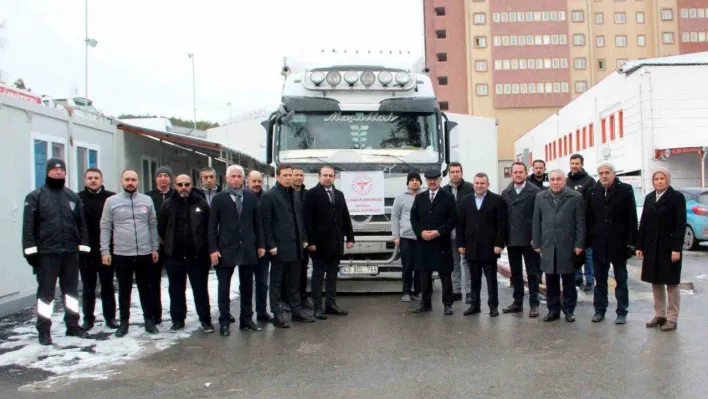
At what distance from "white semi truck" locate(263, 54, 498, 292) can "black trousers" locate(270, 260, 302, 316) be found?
4.38ft

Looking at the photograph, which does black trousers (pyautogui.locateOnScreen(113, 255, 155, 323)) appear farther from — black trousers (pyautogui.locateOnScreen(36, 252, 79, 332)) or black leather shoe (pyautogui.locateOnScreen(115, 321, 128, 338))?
black trousers (pyautogui.locateOnScreen(36, 252, 79, 332))

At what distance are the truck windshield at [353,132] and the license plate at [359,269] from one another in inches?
69.1

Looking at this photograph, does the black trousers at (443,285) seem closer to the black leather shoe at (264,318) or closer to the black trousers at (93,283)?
the black leather shoe at (264,318)

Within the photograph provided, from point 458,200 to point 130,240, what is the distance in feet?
15.2

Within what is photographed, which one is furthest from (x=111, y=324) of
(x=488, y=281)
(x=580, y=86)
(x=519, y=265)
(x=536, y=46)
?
(x=580, y=86)

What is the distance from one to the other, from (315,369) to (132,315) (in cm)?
405

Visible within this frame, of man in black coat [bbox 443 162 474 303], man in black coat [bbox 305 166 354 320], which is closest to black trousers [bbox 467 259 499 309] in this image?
man in black coat [bbox 443 162 474 303]

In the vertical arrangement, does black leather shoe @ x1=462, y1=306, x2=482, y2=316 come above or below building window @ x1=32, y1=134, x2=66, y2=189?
below

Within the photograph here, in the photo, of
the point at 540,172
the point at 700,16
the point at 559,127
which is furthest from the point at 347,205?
the point at 700,16

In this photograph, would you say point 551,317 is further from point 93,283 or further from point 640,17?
point 640,17

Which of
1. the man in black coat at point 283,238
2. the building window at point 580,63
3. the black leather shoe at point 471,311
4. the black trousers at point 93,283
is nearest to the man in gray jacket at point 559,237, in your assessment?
the black leather shoe at point 471,311

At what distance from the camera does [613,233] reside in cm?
831

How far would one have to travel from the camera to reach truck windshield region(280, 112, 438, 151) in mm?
10539

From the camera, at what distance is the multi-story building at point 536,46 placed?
217 feet
